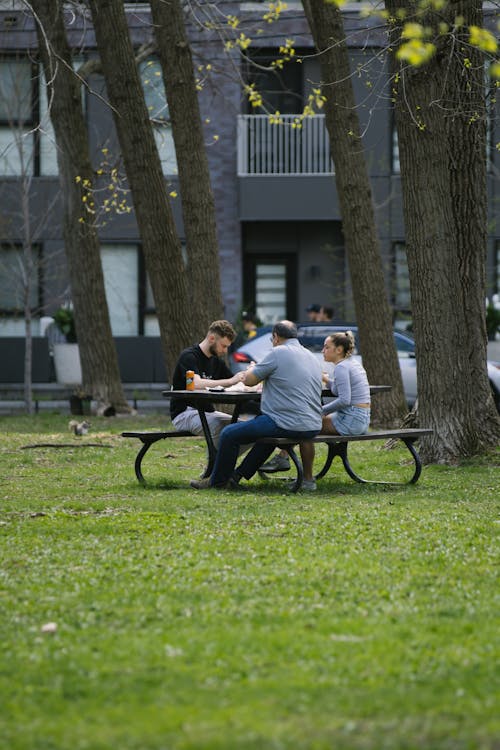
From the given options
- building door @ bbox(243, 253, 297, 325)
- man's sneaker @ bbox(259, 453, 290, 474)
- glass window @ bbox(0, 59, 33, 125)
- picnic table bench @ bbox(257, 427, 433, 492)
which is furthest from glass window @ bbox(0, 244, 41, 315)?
picnic table bench @ bbox(257, 427, 433, 492)

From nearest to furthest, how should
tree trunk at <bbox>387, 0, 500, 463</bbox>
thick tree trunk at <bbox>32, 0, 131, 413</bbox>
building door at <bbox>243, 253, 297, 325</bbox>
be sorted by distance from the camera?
tree trunk at <bbox>387, 0, 500, 463</bbox> < thick tree trunk at <bbox>32, 0, 131, 413</bbox> < building door at <bbox>243, 253, 297, 325</bbox>

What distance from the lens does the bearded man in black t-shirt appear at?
11898mm

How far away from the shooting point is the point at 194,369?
39.6ft

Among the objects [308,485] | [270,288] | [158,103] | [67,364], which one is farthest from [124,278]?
[308,485]

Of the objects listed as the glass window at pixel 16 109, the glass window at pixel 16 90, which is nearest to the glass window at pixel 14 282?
the glass window at pixel 16 109

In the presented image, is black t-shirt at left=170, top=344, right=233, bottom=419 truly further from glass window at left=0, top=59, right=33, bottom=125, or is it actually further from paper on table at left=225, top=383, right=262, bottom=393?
glass window at left=0, top=59, right=33, bottom=125

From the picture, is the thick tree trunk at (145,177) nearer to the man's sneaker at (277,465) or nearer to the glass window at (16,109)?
the man's sneaker at (277,465)

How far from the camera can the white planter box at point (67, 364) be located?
87.0 feet

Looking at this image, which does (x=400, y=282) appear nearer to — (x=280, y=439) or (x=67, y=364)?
(x=67, y=364)

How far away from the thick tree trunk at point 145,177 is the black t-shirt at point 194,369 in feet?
16.0

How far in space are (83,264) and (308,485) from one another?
11.8m

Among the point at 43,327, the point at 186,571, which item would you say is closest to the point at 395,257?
the point at 43,327

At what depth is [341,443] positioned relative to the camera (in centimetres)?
1184

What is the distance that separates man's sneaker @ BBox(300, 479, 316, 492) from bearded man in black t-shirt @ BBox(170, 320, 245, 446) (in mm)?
1093
